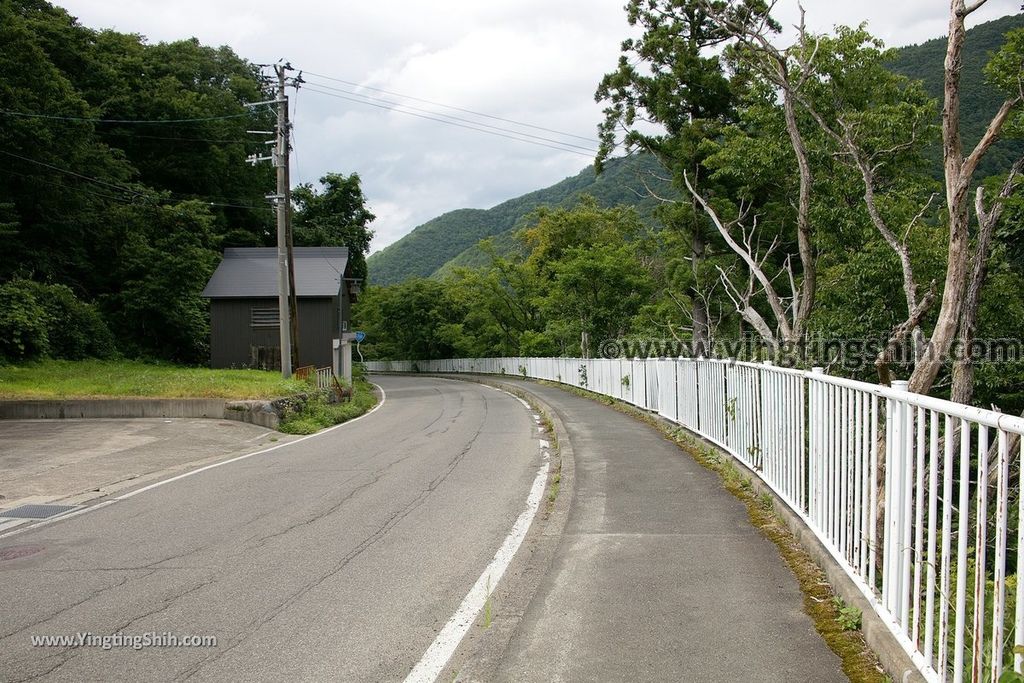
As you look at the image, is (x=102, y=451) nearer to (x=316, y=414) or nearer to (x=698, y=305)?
(x=316, y=414)

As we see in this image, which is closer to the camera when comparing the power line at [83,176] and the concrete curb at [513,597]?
the concrete curb at [513,597]

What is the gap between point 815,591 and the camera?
448 cm

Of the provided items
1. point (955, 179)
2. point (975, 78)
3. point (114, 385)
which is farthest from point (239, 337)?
Answer: point (975, 78)

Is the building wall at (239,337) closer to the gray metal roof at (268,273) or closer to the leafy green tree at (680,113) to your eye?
the gray metal roof at (268,273)

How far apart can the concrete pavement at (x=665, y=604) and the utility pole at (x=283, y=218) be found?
16.9 m

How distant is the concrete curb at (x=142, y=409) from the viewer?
1636 centimetres

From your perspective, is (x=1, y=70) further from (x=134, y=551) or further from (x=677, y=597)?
(x=677, y=597)

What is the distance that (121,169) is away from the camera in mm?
35188

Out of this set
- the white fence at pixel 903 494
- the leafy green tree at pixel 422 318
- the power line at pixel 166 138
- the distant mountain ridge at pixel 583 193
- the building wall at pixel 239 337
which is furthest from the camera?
the leafy green tree at pixel 422 318

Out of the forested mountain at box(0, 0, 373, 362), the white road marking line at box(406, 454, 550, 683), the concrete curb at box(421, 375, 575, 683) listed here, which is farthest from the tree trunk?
the white road marking line at box(406, 454, 550, 683)

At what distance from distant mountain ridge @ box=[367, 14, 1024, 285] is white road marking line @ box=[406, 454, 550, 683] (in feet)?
65.0

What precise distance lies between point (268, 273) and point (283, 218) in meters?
14.7

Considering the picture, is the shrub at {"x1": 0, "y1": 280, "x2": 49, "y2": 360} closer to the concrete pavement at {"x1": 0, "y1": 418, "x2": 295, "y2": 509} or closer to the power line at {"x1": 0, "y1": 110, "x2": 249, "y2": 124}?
the power line at {"x1": 0, "y1": 110, "x2": 249, "y2": 124}

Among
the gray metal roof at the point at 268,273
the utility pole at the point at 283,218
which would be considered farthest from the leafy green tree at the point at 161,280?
the utility pole at the point at 283,218
